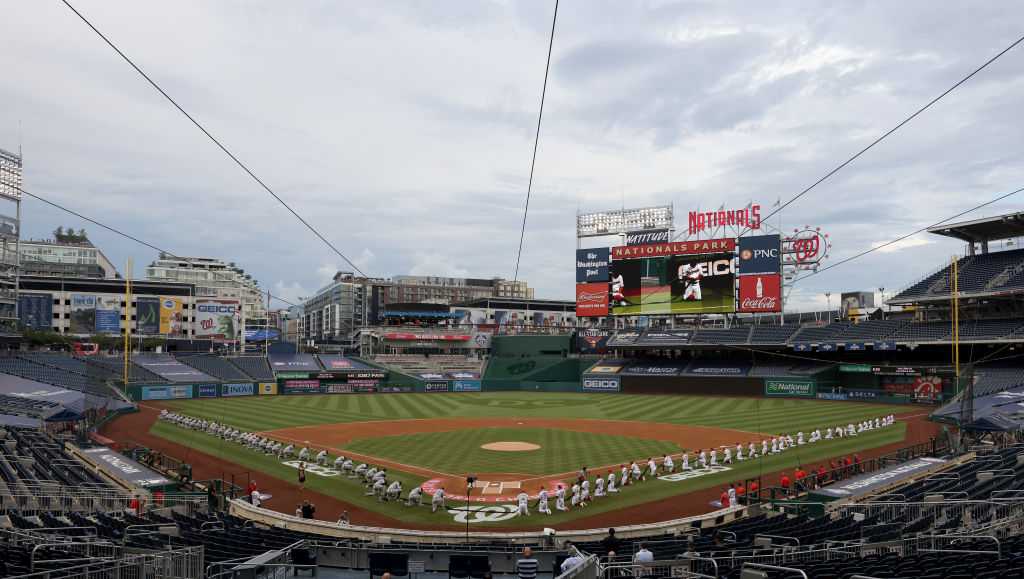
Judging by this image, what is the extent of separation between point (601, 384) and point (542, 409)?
56.0ft

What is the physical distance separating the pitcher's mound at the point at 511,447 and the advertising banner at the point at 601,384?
34392 mm

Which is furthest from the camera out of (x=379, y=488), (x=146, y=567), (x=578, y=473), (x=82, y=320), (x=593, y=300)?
(x=82, y=320)

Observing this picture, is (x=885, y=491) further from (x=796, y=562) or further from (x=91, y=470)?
(x=91, y=470)

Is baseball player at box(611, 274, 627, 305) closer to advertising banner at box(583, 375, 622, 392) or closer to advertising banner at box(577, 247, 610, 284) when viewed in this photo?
advertising banner at box(577, 247, 610, 284)

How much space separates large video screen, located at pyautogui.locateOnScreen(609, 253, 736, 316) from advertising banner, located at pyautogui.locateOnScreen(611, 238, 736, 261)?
46 cm

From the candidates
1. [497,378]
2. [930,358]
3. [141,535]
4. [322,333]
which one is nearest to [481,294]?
[322,333]

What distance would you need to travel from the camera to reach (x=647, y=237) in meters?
73.1

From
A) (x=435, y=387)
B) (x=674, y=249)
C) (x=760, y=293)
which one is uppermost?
(x=674, y=249)

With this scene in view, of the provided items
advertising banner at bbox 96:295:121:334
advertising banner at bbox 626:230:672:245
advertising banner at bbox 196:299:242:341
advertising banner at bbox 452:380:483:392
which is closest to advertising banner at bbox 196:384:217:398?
advertising banner at bbox 452:380:483:392

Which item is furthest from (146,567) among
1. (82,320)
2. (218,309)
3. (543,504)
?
(82,320)

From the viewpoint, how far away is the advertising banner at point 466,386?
7062 centimetres

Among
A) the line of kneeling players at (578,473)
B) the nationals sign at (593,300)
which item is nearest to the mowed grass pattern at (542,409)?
the line of kneeling players at (578,473)

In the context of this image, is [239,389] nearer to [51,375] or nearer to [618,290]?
[51,375]

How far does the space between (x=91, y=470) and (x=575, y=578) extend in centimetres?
2455
